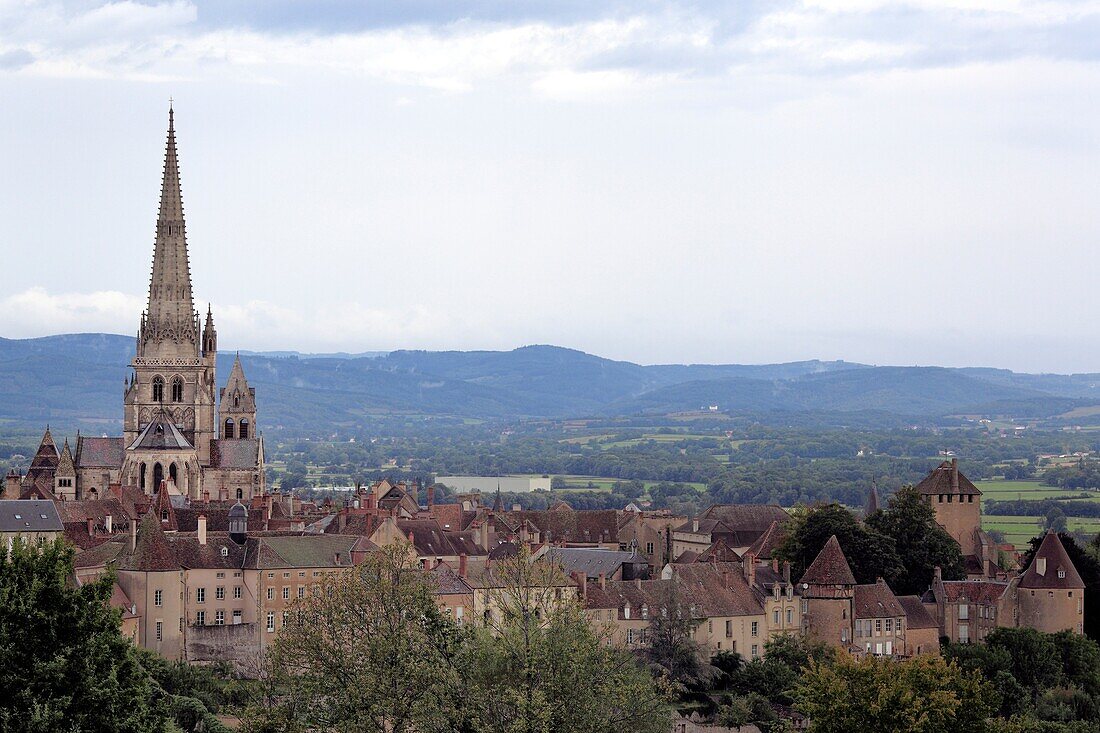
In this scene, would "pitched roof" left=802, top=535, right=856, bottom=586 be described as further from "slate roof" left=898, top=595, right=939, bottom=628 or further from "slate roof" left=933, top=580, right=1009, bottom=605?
"slate roof" left=933, top=580, right=1009, bottom=605

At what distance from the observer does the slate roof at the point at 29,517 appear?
10044 cm

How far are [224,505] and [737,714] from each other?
4955cm

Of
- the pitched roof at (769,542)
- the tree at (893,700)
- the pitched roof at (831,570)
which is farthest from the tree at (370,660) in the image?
the pitched roof at (769,542)

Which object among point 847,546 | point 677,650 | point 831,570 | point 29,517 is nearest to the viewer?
point 677,650

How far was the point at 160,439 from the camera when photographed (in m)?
137

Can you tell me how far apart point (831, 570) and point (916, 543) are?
11644mm

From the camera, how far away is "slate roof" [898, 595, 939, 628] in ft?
315

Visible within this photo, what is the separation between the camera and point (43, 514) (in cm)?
10238

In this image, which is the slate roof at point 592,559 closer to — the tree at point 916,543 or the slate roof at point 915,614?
the tree at point 916,543

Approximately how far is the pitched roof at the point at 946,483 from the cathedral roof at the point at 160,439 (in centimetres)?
5290

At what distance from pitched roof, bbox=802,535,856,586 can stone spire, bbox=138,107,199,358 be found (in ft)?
209

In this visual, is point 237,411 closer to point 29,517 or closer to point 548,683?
point 29,517

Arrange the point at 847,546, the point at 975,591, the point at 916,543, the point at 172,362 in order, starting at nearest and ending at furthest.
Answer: the point at 975,591 → the point at 847,546 → the point at 916,543 → the point at 172,362

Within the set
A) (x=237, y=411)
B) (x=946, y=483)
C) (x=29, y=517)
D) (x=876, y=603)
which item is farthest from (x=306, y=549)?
(x=237, y=411)
